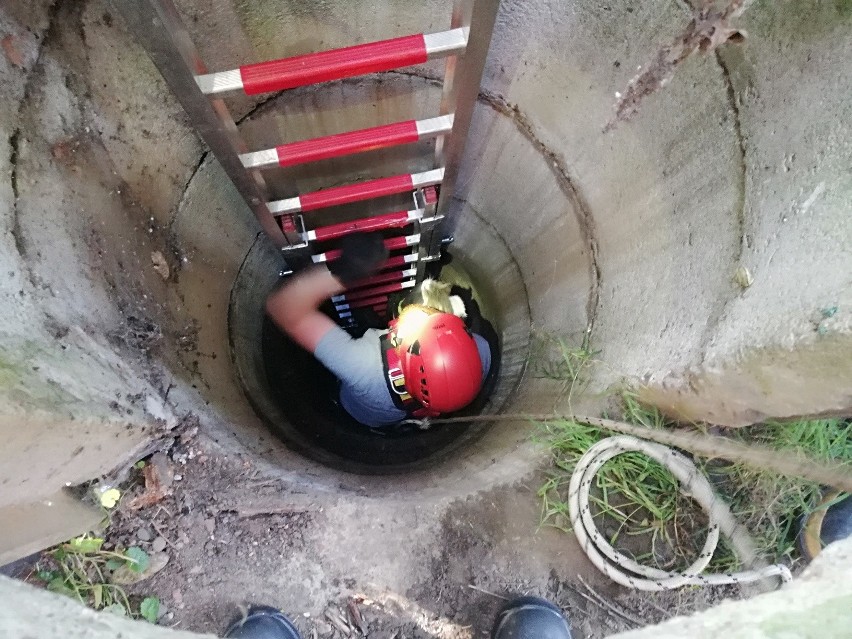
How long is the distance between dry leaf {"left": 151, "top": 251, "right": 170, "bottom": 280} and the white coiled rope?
5.54ft

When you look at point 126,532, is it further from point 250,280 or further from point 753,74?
point 753,74

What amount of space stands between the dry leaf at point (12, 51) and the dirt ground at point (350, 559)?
3.87ft

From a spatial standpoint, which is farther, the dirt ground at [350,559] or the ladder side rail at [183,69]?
the dirt ground at [350,559]

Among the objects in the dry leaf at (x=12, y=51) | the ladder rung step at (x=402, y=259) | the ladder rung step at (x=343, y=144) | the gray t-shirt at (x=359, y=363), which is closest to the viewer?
the dry leaf at (x=12, y=51)

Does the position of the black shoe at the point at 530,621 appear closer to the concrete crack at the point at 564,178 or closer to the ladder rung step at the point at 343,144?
the concrete crack at the point at 564,178

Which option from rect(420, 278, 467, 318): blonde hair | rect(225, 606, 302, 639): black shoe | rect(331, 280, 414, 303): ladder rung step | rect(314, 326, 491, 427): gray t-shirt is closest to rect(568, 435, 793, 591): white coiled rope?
rect(225, 606, 302, 639): black shoe

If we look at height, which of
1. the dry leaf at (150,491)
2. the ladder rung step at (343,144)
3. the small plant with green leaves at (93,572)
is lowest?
the small plant with green leaves at (93,572)

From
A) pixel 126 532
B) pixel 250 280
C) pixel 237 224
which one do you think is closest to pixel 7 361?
pixel 126 532

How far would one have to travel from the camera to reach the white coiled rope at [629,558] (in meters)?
1.54

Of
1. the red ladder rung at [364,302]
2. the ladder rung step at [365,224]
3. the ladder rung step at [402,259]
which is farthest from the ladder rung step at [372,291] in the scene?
the ladder rung step at [365,224]

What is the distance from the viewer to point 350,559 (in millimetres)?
1689

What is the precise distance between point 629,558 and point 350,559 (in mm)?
834

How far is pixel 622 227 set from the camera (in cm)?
207

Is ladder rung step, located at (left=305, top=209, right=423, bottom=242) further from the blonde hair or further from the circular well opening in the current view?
the blonde hair
